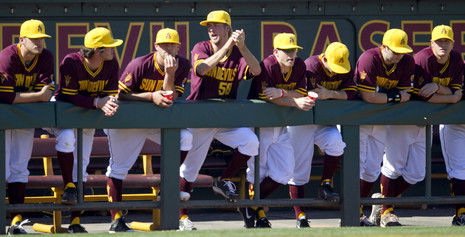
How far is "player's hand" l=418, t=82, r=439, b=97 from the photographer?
7504 millimetres

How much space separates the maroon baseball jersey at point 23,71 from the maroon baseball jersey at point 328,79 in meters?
2.03

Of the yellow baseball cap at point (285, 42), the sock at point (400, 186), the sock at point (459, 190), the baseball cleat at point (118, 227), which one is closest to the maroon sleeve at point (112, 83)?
the baseball cleat at point (118, 227)

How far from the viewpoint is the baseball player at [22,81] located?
6.82 metres

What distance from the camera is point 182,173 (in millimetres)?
7215

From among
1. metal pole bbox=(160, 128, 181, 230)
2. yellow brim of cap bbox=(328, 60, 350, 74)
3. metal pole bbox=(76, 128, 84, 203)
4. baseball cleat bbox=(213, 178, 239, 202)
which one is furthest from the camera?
yellow brim of cap bbox=(328, 60, 350, 74)

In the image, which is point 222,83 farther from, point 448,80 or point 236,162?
point 448,80

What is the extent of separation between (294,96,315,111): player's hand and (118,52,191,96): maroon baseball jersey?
0.90 metres

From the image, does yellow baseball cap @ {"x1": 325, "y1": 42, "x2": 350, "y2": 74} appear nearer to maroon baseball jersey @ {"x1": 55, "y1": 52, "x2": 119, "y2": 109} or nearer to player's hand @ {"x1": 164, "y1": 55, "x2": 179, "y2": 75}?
player's hand @ {"x1": 164, "y1": 55, "x2": 179, "y2": 75}

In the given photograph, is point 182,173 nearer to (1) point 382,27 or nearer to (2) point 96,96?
(2) point 96,96

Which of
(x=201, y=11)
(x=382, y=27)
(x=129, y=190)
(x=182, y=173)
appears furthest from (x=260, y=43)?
(x=182, y=173)

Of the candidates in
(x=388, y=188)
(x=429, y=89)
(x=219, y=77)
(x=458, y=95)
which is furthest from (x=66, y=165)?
(x=458, y=95)

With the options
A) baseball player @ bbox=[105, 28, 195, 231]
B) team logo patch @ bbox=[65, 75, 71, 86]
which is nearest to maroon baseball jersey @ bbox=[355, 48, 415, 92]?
baseball player @ bbox=[105, 28, 195, 231]

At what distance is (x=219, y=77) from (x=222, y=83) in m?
0.05

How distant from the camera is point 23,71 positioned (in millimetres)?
6938
